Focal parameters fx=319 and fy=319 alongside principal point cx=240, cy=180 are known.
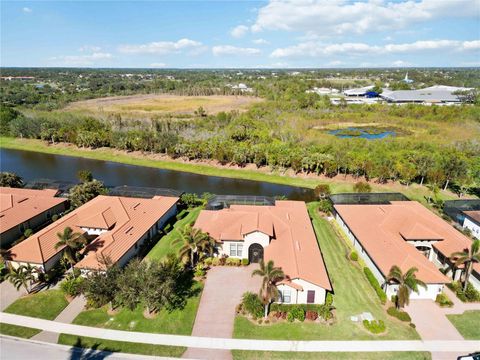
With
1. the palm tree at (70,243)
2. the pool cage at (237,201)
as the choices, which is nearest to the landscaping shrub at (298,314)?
the pool cage at (237,201)

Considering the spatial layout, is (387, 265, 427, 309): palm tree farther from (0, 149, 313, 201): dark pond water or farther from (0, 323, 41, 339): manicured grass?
(0, 323, 41, 339): manicured grass

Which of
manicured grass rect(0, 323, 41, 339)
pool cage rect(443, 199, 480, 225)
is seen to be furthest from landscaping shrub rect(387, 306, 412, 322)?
manicured grass rect(0, 323, 41, 339)

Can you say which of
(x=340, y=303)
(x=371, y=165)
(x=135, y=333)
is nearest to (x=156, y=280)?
(x=135, y=333)

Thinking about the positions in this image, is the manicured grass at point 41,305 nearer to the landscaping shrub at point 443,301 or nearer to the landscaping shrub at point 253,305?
the landscaping shrub at point 253,305

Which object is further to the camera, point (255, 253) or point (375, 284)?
point (255, 253)

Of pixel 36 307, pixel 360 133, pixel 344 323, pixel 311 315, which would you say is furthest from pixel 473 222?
pixel 360 133

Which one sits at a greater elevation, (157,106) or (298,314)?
(157,106)

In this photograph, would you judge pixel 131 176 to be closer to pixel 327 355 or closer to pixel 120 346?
pixel 120 346
